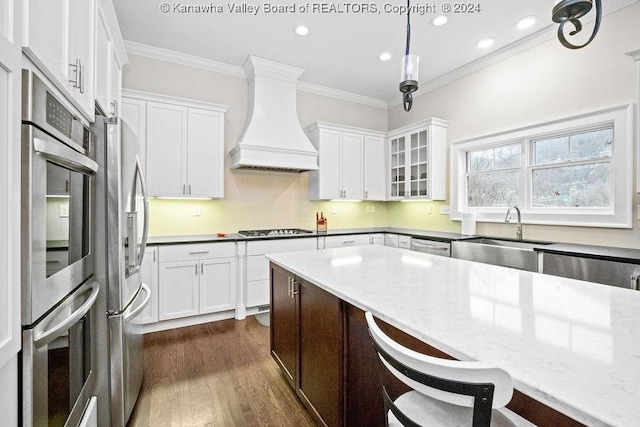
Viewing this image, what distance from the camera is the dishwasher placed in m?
3.59

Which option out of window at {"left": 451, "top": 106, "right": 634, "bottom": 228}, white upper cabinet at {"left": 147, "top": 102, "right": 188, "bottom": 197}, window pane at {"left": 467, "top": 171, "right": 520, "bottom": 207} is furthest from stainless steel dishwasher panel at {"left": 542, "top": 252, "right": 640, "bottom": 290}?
white upper cabinet at {"left": 147, "top": 102, "right": 188, "bottom": 197}

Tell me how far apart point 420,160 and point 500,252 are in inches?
70.0

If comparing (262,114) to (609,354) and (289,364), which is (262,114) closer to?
(289,364)

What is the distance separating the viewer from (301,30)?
10.3 ft

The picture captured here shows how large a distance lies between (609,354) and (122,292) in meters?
2.00

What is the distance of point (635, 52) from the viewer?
7.74ft

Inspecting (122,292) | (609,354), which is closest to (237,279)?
(122,292)

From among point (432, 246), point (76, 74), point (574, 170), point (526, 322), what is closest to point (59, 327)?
point (76, 74)

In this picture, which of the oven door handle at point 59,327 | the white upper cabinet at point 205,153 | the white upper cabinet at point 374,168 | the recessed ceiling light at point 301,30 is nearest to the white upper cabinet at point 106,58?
the white upper cabinet at point 205,153

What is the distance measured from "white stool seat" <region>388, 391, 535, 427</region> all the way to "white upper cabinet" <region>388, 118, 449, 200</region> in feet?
11.6

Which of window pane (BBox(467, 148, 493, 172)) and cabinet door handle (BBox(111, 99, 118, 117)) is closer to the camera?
cabinet door handle (BBox(111, 99, 118, 117))

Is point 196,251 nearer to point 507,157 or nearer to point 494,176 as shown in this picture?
point 494,176

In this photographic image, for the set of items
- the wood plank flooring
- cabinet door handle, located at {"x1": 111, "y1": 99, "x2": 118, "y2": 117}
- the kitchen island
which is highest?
cabinet door handle, located at {"x1": 111, "y1": 99, "x2": 118, "y2": 117}

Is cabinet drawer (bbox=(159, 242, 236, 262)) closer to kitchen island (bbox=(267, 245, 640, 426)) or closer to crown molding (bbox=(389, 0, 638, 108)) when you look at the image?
kitchen island (bbox=(267, 245, 640, 426))
